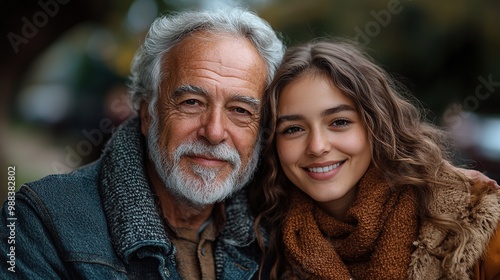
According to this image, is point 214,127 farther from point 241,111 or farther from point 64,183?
point 64,183

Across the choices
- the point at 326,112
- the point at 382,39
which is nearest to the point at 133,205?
the point at 326,112

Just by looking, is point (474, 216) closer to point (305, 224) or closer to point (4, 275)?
point (305, 224)

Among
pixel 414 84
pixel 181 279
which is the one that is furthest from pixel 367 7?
pixel 181 279

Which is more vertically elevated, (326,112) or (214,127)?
(326,112)

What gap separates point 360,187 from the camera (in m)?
2.74

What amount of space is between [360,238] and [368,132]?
1.66ft

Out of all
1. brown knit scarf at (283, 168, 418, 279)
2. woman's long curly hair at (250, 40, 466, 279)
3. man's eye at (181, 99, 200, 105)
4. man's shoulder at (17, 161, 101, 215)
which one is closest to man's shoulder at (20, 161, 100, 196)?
man's shoulder at (17, 161, 101, 215)

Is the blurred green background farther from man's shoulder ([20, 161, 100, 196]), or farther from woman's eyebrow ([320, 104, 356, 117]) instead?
man's shoulder ([20, 161, 100, 196])

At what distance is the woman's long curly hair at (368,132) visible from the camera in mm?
2707

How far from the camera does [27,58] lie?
15.0 feet

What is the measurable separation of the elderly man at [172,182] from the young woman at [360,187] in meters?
0.16

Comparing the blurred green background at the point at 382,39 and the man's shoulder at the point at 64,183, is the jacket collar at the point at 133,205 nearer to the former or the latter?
the man's shoulder at the point at 64,183

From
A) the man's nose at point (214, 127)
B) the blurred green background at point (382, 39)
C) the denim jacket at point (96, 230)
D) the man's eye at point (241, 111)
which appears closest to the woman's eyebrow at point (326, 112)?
the man's eye at point (241, 111)

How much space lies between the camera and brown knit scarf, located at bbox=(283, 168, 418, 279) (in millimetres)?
2541
